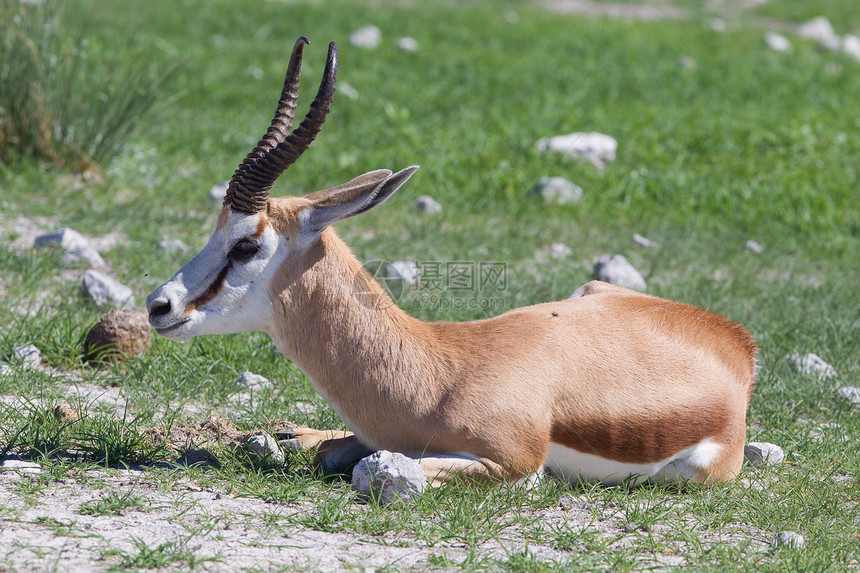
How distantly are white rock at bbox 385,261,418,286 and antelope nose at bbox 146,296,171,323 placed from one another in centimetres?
284

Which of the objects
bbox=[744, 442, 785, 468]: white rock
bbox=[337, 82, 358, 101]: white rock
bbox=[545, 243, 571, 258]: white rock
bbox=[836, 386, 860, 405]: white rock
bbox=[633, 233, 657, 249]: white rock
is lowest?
bbox=[836, 386, 860, 405]: white rock

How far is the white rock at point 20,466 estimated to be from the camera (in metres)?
3.89

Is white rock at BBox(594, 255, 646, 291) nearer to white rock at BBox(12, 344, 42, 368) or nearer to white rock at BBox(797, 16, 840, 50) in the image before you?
white rock at BBox(12, 344, 42, 368)

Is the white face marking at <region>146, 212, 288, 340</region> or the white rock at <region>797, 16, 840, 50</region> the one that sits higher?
the white face marking at <region>146, 212, 288, 340</region>

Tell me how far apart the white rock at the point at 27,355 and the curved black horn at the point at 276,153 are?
1.78m

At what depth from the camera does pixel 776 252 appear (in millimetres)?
8375

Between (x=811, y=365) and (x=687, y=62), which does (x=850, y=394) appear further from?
(x=687, y=62)

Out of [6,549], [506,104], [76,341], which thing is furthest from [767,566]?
[506,104]

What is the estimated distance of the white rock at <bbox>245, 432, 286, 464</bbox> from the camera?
4.18 metres

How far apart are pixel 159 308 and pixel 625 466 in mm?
2026

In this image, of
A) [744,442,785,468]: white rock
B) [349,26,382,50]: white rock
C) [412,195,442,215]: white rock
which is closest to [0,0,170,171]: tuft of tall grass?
[412,195,442,215]: white rock

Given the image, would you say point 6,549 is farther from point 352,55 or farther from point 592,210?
point 352,55

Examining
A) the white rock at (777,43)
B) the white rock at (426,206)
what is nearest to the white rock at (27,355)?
the white rock at (426,206)

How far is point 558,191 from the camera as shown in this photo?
9.07 meters
